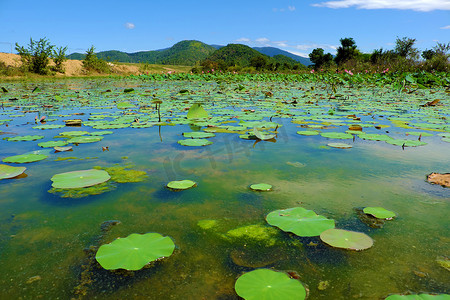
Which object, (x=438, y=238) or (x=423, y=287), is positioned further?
(x=438, y=238)

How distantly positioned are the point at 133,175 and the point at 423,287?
1362mm

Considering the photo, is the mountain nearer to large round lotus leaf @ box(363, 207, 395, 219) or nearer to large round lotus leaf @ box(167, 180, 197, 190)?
large round lotus leaf @ box(167, 180, 197, 190)

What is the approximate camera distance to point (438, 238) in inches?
37.0

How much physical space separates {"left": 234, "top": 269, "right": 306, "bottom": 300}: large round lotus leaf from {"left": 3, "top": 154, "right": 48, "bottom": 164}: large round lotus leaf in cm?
168

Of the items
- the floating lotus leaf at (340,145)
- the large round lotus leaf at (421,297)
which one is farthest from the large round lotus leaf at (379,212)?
the floating lotus leaf at (340,145)

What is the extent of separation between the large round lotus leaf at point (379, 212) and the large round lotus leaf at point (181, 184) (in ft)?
2.68

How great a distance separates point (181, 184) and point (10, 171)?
101 centimetres

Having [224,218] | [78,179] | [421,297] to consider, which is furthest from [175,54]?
[421,297]

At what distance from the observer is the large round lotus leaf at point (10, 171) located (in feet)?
4.76

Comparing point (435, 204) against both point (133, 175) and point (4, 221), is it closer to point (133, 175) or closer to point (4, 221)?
point (133, 175)

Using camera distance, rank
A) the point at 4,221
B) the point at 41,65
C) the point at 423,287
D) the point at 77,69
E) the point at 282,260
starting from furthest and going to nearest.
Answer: the point at 77,69 < the point at 41,65 < the point at 4,221 < the point at 282,260 < the point at 423,287

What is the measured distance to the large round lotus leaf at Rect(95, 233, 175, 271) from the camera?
794 mm

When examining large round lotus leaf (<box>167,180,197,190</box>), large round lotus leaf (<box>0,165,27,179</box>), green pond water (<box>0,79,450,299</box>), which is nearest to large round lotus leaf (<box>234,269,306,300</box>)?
green pond water (<box>0,79,450,299</box>)

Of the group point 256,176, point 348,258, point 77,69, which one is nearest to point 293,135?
point 256,176
